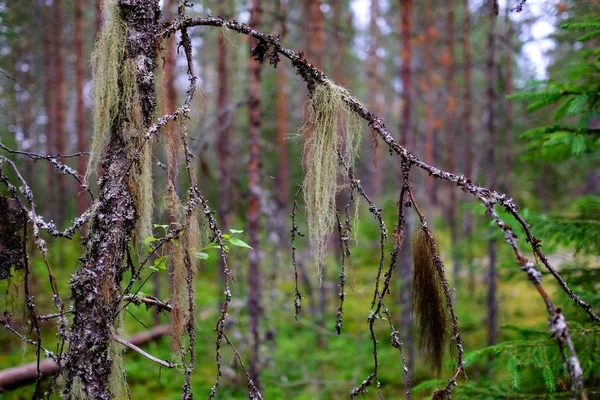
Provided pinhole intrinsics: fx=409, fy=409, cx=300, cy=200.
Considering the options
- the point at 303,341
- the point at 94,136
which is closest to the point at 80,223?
the point at 94,136

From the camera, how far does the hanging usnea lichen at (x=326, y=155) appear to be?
6.84ft

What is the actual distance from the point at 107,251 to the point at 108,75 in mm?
899

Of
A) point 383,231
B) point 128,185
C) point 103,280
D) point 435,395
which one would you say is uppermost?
point 128,185

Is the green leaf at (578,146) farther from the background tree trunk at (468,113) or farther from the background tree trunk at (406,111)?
the background tree trunk at (468,113)

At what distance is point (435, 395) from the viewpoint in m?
Result: 1.72

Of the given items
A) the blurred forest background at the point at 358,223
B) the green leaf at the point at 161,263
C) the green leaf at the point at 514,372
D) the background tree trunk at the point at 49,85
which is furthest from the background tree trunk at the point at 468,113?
the background tree trunk at the point at 49,85

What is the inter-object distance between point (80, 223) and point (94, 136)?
466 millimetres

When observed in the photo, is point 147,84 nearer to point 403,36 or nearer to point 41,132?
point 403,36

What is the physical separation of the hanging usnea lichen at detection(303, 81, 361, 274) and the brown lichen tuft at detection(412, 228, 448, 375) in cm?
46

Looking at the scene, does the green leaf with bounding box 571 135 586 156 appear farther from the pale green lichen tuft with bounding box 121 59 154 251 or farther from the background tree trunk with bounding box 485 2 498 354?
the background tree trunk with bounding box 485 2 498 354

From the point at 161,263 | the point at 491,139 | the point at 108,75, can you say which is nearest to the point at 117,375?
the point at 161,263

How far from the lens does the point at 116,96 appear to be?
6.87 ft

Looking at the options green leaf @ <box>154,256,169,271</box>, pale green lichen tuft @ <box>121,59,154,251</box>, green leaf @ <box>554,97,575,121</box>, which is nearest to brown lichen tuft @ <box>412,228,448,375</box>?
green leaf @ <box>154,256,169,271</box>

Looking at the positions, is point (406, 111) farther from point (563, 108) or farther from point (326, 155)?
point (326, 155)
